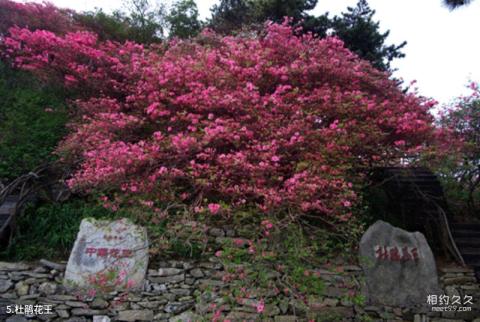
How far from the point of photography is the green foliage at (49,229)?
3.69m

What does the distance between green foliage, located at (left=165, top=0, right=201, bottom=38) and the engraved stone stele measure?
15.1 feet

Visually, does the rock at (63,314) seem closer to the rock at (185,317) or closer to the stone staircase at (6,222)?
the rock at (185,317)

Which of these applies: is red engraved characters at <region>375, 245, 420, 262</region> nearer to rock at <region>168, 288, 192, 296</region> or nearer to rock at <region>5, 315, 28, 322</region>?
rock at <region>168, 288, 192, 296</region>

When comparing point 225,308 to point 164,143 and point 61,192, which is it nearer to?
point 164,143

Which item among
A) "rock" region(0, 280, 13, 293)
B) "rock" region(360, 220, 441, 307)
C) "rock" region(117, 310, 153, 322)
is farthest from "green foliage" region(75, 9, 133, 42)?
"rock" region(360, 220, 441, 307)

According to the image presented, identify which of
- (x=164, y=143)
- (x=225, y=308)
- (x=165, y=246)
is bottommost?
(x=225, y=308)

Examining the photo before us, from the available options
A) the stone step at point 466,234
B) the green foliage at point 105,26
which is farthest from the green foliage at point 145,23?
the stone step at point 466,234

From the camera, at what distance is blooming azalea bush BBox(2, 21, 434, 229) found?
3.34m

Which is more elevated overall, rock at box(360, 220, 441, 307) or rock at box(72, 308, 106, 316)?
rock at box(360, 220, 441, 307)

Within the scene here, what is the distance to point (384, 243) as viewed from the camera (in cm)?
379

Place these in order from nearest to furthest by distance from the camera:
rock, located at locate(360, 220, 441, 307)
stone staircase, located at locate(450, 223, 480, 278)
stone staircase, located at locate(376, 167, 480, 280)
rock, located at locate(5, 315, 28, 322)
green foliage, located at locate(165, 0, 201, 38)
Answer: rock, located at locate(5, 315, 28, 322)
rock, located at locate(360, 220, 441, 307)
stone staircase, located at locate(450, 223, 480, 278)
stone staircase, located at locate(376, 167, 480, 280)
green foliage, located at locate(165, 0, 201, 38)

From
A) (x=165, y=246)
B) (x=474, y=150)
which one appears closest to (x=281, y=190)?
(x=165, y=246)

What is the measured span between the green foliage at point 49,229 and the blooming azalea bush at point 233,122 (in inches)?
Answer: 10.1

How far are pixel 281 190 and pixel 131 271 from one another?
1580 millimetres
